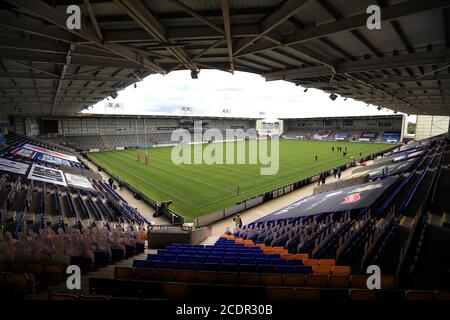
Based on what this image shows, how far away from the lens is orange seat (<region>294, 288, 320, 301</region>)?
414 centimetres

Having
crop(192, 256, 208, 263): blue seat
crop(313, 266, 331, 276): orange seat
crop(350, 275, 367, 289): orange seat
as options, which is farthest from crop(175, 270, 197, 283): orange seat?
crop(350, 275, 367, 289): orange seat

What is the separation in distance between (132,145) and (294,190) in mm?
44797

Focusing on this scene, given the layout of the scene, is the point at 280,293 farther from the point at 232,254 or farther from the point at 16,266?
the point at 16,266

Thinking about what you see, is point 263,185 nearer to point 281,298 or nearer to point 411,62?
point 411,62

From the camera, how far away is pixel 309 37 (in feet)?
17.8

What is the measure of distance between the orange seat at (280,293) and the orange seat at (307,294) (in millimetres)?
89

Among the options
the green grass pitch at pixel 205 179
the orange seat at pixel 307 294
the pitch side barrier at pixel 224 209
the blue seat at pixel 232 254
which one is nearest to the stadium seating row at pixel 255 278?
the orange seat at pixel 307 294

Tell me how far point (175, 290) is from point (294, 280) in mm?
2384

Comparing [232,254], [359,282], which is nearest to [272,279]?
[359,282]

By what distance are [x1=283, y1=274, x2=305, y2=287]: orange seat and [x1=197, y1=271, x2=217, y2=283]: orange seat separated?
149 cm

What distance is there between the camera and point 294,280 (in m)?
4.99

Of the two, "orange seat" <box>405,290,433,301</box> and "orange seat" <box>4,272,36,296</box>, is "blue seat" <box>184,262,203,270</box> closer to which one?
"orange seat" <box>4,272,36,296</box>
